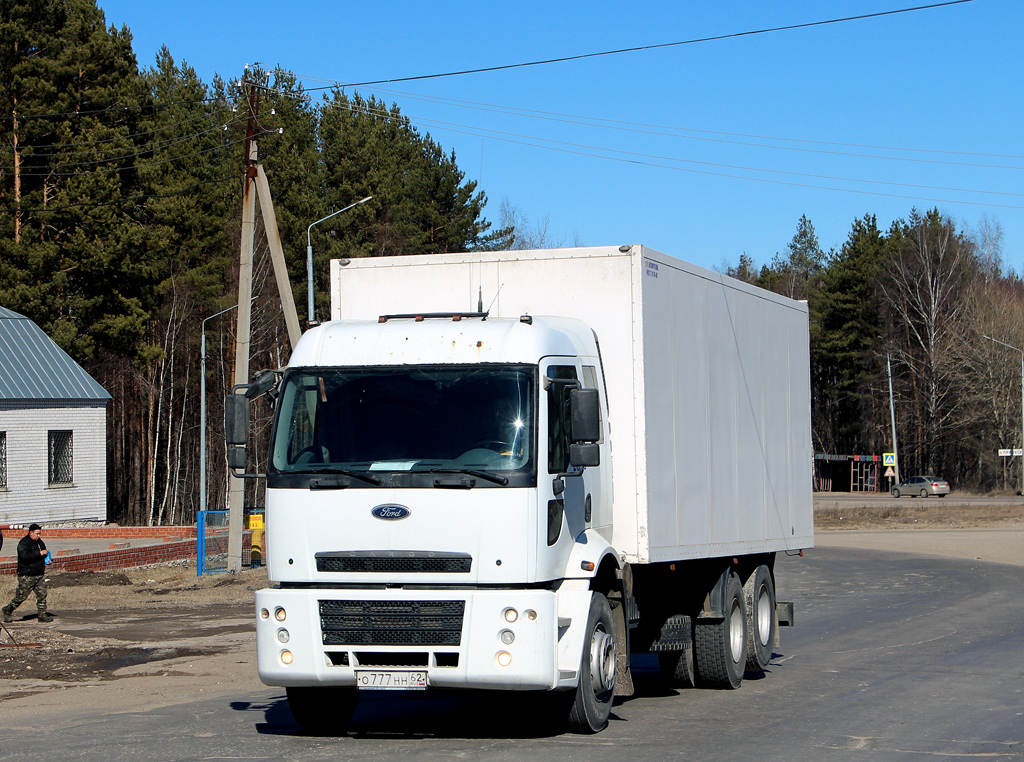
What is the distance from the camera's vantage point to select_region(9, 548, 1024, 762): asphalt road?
27.9ft

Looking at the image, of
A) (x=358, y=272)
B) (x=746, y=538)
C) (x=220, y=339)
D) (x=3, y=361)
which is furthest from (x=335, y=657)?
(x=220, y=339)

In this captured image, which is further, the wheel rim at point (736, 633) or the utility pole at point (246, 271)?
the utility pole at point (246, 271)

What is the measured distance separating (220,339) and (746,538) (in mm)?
52384

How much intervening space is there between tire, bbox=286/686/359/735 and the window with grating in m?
A: 32.2

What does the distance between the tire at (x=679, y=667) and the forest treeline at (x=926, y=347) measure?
64.2 metres

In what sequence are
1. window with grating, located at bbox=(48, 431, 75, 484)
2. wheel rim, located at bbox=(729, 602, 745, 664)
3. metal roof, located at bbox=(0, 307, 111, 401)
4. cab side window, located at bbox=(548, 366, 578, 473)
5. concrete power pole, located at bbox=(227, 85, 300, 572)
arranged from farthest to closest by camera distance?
window with grating, located at bbox=(48, 431, 75, 484) → metal roof, located at bbox=(0, 307, 111, 401) → concrete power pole, located at bbox=(227, 85, 300, 572) → wheel rim, located at bbox=(729, 602, 745, 664) → cab side window, located at bbox=(548, 366, 578, 473)

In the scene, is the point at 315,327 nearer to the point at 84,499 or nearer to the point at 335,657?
the point at 335,657

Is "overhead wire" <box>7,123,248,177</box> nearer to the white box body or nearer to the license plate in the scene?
the white box body

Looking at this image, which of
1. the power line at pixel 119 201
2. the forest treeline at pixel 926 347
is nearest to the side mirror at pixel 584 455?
the power line at pixel 119 201

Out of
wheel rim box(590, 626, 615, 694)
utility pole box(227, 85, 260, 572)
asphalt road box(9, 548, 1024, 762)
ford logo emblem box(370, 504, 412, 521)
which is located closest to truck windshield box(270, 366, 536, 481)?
ford logo emblem box(370, 504, 412, 521)

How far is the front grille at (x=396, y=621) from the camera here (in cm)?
835

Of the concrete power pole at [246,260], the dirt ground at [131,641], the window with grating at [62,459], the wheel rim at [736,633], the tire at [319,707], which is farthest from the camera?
the window with grating at [62,459]

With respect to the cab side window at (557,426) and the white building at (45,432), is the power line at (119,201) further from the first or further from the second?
the cab side window at (557,426)

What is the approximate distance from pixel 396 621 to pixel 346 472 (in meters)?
1.04
